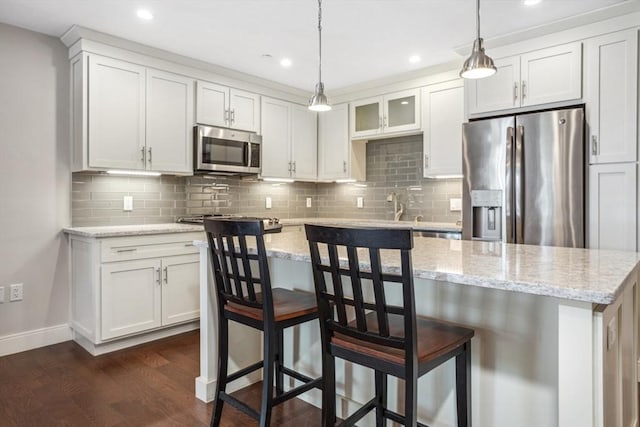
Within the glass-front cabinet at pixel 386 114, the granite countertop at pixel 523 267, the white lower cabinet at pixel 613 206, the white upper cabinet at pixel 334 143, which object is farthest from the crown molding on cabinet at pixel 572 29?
the granite countertop at pixel 523 267

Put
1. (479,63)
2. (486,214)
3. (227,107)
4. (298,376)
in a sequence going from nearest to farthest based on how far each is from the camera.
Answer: (479,63) → (298,376) → (486,214) → (227,107)

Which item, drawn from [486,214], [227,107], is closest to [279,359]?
[486,214]

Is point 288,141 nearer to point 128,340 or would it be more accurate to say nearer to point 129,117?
point 129,117

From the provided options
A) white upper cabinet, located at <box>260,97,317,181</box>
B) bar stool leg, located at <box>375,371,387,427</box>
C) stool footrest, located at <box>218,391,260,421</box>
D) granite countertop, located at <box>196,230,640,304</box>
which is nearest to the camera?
granite countertop, located at <box>196,230,640,304</box>

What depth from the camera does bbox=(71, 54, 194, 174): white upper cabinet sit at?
10.1 ft

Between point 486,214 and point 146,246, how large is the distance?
8.82 feet

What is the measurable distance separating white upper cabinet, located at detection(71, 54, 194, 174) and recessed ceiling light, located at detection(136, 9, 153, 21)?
55 centimetres

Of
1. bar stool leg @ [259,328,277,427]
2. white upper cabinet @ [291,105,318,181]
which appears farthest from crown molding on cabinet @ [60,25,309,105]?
bar stool leg @ [259,328,277,427]

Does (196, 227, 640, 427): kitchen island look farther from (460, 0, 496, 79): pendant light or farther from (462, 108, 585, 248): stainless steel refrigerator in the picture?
(462, 108, 585, 248): stainless steel refrigerator

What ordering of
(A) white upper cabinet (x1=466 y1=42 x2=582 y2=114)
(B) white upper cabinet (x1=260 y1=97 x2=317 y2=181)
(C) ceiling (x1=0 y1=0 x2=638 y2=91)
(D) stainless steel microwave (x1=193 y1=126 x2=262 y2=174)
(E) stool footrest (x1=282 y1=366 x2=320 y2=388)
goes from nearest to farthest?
(E) stool footrest (x1=282 y1=366 x2=320 y2=388), (C) ceiling (x1=0 y1=0 x2=638 y2=91), (A) white upper cabinet (x1=466 y1=42 x2=582 y2=114), (D) stainless steel microwave (x1=193 y1=126 x2=262 y2=174), (B) white upper cabinet (x1=260 y1=97 x2=317 y2=181)

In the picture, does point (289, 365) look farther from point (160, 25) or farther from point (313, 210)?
point (313, 210)

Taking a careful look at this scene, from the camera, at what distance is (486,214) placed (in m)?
3.21

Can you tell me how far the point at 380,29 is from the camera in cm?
307

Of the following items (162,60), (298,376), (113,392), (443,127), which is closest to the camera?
(298,376)
